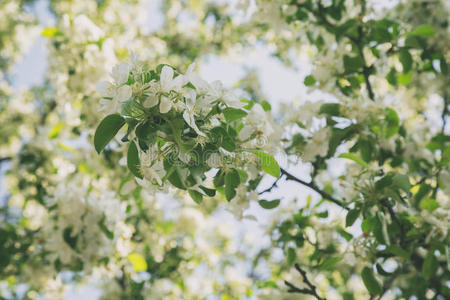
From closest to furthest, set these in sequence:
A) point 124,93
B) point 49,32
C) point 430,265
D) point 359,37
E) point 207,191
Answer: point 124,93 → point 207,191 → point 430,265 → point 359,37 → point 49,32

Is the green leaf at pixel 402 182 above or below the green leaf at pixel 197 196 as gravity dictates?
below

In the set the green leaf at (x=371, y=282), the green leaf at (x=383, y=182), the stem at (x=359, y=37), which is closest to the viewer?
the green leaf at (x=383, y=182)

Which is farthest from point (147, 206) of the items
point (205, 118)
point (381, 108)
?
point (205, 118)

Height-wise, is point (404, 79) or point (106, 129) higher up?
point (106, 129)

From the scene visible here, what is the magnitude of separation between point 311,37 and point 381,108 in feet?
2.97

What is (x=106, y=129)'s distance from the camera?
1.20 metres

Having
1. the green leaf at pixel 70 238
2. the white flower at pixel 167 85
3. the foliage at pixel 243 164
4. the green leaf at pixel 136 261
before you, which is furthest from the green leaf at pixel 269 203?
the green leaf at pixel 136 261

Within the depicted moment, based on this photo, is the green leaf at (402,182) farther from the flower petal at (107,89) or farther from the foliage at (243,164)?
the flower petal at (107,89)

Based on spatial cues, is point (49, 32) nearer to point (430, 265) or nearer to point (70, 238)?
point (70, 238)

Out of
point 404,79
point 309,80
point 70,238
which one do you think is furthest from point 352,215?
point 70,238

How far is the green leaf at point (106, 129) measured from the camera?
3.87 feet

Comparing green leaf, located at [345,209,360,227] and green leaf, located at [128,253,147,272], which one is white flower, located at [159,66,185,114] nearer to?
green leaf, located at [345,209,360,227]

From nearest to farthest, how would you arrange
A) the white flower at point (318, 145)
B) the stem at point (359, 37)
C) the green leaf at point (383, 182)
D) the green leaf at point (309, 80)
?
the green leaf at point (383, 182) → the white flower at point (318, 145) → the green leaf at point (309, 80) → the stem at point (359, 37)

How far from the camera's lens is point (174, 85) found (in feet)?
3.84
